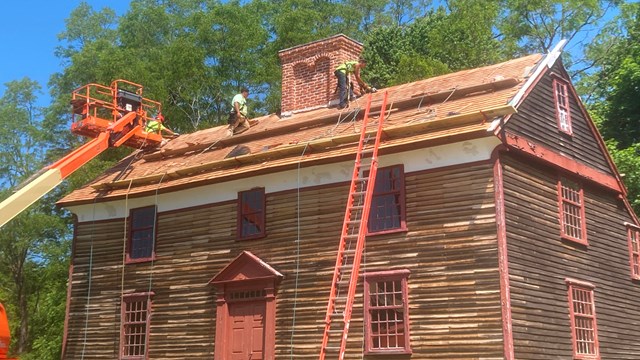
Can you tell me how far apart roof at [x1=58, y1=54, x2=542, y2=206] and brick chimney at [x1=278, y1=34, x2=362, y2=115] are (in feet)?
1.74

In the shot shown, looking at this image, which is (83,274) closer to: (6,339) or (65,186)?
(6,339)

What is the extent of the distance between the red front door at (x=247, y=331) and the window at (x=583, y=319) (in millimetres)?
7207

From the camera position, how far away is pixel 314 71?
80.5 ft

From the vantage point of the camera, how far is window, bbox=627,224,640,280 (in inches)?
858

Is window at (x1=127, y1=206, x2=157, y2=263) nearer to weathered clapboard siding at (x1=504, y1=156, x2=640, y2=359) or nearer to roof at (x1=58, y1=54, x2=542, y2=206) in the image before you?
roof at (x1=58, y1=54, x2=542, y2=206)

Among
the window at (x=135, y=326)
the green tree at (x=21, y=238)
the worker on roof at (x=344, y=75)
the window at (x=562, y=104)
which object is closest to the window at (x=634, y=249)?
the window at (x=562, y=104)

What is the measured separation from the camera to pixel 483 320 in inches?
633

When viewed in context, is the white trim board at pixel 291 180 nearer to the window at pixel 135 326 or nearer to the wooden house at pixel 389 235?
the wooden house at pixel 389 235

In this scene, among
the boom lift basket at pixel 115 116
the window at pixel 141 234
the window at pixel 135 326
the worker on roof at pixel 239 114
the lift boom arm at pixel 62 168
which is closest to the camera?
the lift boom arm at pixel 62 168

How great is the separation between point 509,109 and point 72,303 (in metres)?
14.1

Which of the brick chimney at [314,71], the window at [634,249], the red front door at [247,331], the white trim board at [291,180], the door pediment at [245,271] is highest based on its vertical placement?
the brick chimney at [314,71]

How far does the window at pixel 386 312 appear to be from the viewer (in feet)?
56.1

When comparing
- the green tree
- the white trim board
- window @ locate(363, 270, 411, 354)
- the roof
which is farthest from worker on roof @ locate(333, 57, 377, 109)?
the green tree

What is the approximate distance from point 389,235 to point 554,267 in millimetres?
3832
